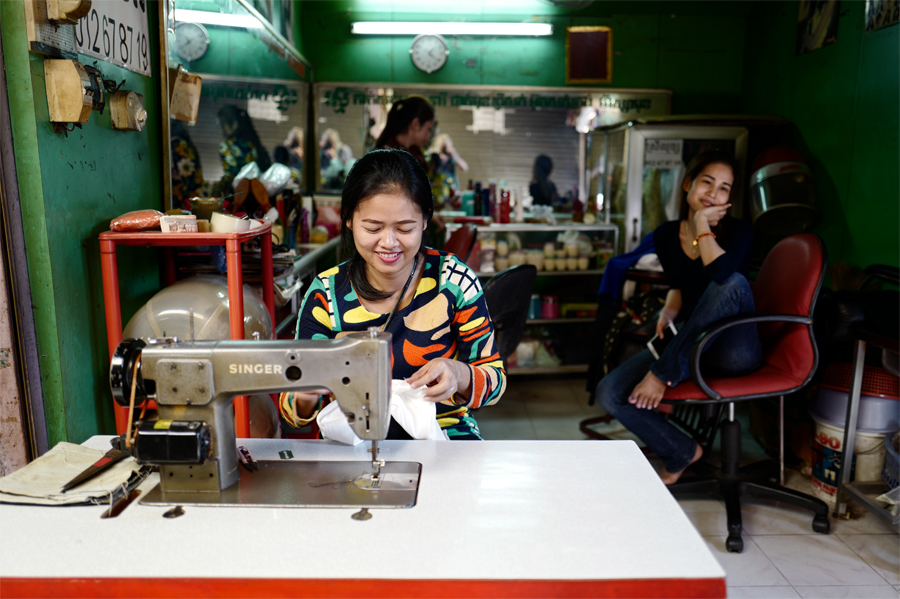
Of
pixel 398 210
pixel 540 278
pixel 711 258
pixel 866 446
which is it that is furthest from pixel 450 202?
pixel 398 210

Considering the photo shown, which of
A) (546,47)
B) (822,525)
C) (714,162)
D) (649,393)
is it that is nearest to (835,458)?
(822,525)

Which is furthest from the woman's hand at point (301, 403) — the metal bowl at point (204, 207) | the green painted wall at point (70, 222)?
the metal bowl at point (204, 207)

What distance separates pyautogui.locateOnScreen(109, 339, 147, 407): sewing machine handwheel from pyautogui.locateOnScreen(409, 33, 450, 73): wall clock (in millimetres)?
4275

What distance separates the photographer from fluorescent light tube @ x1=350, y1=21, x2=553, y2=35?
4.90 m

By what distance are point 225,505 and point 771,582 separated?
6.70 feet

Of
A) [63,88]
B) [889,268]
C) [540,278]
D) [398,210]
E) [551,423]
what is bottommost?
[551,423]

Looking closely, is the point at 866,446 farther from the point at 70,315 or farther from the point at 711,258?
the point at 70,315

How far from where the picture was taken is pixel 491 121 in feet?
16.7

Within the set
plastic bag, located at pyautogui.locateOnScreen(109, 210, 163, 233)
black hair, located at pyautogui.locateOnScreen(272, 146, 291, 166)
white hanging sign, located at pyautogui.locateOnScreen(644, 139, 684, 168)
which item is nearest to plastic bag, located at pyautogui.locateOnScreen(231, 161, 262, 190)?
black hair, located at pyautogui.locateOnScreen(272, 146, 291, 166)

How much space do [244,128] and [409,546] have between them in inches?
111

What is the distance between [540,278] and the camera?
16.8 ft

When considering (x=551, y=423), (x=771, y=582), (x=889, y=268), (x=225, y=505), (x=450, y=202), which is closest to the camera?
(x=225, y=505)

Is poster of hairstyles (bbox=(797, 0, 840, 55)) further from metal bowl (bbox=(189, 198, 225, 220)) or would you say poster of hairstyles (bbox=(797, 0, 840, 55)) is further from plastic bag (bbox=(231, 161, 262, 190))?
metal bowl (bbox=(189, 198, 225, 220))

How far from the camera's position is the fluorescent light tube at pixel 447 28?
193 inches
